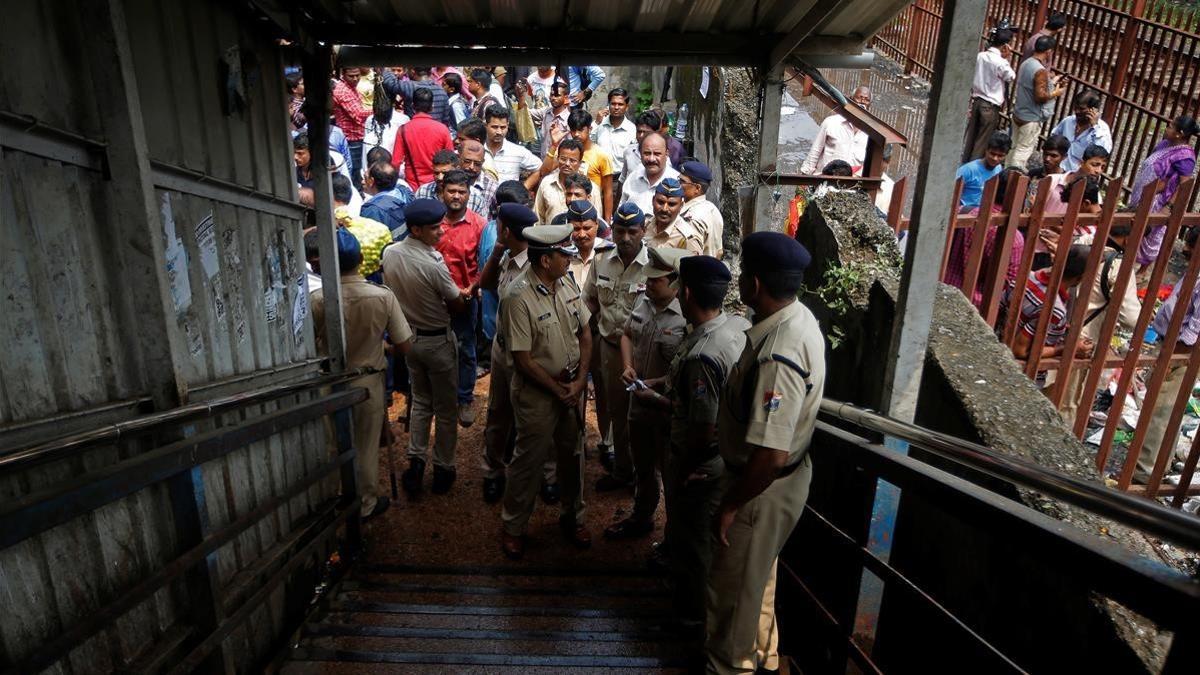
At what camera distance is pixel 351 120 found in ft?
30.3

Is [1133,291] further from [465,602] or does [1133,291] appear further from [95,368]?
[95,368]

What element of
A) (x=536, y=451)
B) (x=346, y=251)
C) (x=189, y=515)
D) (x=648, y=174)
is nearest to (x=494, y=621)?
(x=536, y=451)

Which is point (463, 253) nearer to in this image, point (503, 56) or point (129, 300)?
point (503, 56)

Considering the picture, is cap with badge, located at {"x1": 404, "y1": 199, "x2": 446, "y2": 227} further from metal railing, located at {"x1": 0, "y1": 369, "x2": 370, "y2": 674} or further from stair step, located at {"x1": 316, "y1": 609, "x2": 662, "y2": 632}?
stair step, located at {"x1": 316, "y1": 609, "x2": 662, "y2": 632}

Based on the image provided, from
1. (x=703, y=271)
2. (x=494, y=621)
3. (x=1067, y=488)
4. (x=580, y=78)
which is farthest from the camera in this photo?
(x=580, y=78)

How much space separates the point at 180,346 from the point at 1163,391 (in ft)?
21.6

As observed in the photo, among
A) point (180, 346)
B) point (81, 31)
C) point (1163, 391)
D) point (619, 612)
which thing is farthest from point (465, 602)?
point (1163, 391)

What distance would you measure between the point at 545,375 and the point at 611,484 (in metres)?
1.51

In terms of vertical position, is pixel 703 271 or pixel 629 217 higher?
pixel 629 217

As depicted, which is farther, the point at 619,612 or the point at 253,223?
the point at 619,612

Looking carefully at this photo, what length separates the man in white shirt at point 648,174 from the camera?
670 centimetres

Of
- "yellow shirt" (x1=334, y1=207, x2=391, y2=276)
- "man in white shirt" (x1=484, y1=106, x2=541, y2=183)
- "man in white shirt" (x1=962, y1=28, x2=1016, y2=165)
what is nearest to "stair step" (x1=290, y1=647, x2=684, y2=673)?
"yellow shirt" (x1=334, y1=207, x2=391, y2=276)

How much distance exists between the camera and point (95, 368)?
2146 mm

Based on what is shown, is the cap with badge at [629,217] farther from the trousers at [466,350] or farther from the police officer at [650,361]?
the trousers at [466,350]
